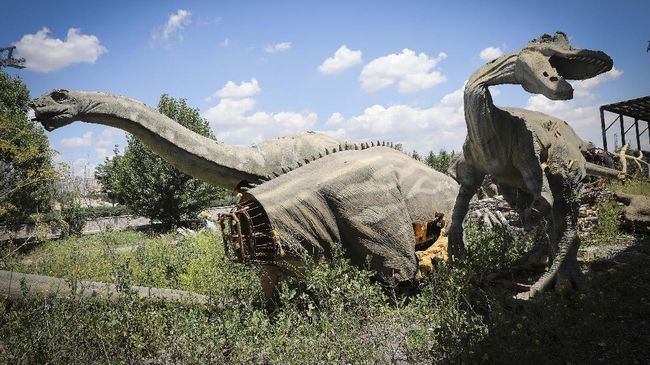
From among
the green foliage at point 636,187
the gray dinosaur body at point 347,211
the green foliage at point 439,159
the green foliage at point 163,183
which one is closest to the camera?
the gray dinosaur body at point 347,211

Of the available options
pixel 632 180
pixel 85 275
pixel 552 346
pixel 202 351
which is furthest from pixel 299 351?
pixel 632 180

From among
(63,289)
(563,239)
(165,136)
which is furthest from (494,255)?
(63,289)

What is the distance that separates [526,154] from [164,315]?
424 cm

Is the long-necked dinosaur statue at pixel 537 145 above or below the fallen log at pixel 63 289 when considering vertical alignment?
above

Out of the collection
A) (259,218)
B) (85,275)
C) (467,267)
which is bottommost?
(85,275)

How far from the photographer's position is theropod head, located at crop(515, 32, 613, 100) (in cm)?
343

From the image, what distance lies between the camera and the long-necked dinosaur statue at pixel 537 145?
364cm

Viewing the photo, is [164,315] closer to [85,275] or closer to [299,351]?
[299,351]

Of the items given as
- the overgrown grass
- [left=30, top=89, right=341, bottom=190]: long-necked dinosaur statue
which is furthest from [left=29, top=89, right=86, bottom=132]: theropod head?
the overgrown grass

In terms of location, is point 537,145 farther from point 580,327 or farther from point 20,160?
point 20,160

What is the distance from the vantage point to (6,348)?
3756 millimetres

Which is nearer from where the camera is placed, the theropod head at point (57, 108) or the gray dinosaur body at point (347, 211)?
the gray dinosaur body at point (347, 211)

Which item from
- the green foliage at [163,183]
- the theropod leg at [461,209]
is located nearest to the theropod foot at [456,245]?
the theropod leg at [461,209]

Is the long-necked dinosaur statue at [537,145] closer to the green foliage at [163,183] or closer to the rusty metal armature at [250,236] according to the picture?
the rusty metal armature at [250,236]
